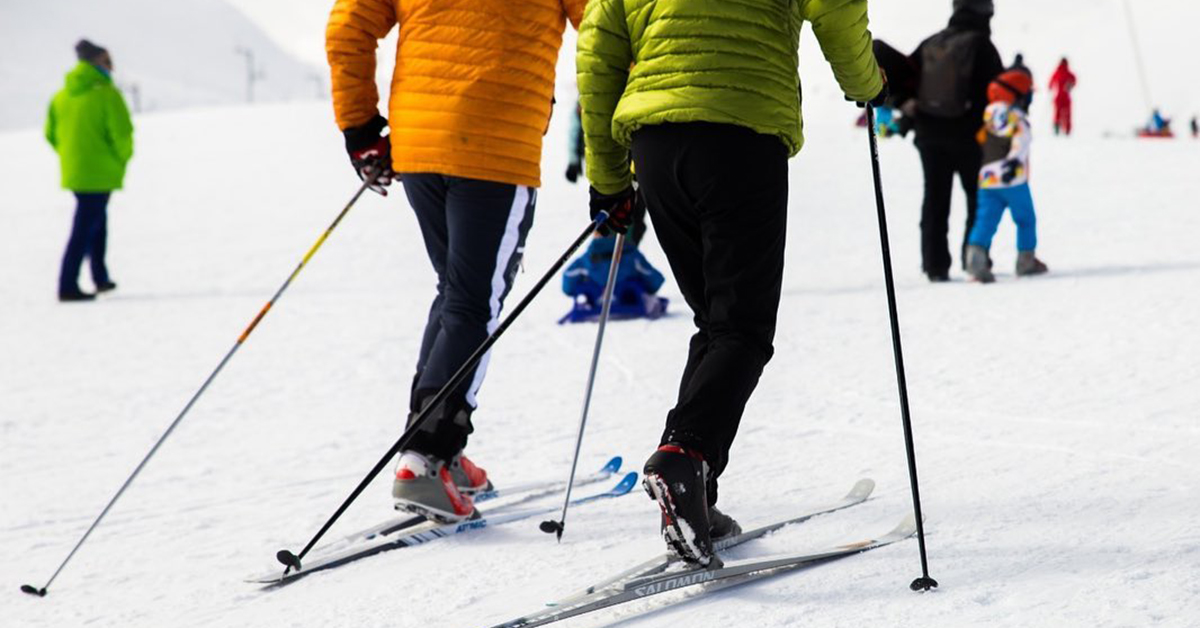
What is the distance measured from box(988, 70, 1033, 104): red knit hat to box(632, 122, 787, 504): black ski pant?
545 cm

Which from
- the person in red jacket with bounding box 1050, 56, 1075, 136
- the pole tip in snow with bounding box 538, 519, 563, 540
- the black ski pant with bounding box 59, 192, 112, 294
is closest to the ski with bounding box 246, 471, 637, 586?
the pole tip in snow with bounding box 538, 519, 563, 540

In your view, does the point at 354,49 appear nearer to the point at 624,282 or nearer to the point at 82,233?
the point at 624,282

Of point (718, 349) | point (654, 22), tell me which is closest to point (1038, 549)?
point (718, 349)

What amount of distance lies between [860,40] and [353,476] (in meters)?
2.47

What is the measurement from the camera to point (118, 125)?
9352 millimetres

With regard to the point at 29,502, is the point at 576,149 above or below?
above

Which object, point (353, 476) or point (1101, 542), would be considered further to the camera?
point (353, 476)

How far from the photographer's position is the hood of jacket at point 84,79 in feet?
30.4

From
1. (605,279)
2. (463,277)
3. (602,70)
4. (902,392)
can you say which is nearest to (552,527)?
(463,277)

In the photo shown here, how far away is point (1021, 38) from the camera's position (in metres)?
85.2

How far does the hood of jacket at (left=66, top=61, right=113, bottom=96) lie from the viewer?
30.4 ft

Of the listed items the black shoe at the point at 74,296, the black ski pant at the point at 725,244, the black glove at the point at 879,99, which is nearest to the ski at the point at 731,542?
the black ski pant at the point at 725,244

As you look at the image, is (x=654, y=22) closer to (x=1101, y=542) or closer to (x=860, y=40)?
(x=860, y=40)

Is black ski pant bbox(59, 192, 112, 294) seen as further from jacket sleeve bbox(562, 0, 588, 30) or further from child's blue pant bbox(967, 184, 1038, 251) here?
jacket sleeve bbox(562, 0, 588, 30)
